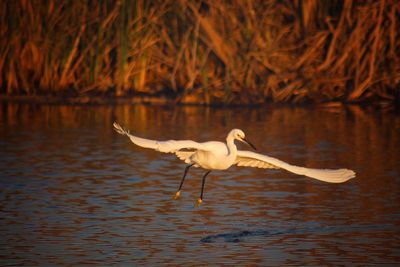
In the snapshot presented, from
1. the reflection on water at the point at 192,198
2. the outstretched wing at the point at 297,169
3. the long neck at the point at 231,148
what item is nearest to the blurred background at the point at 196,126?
the reflection on water at the point at 192,198

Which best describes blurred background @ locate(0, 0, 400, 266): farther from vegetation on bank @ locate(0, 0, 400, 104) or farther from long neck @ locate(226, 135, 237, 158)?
long neck @ locate(226, 135, 237, 158)

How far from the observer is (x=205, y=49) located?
2561 centimetres

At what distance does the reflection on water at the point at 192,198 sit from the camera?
10.7m

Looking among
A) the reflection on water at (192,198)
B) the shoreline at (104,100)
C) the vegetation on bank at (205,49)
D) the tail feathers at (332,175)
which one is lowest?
the reflection on water at (192,198)

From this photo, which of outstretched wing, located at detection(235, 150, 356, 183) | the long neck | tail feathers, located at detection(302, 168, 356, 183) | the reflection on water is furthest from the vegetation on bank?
tail feathers, located at detection(302, 168, 356, 183)

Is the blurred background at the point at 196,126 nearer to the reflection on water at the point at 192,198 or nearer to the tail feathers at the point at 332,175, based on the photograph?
the reflection on water at the point at 192,198

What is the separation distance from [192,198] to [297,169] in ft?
8.94

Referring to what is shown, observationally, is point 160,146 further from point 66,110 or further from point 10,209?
point 66,110

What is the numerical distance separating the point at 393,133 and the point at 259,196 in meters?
7.25

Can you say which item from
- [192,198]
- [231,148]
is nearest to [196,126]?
[192,198]

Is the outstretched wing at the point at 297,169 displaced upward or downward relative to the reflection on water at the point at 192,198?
upward

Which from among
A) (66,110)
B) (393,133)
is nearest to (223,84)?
(66,110)

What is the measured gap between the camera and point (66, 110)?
25297mm

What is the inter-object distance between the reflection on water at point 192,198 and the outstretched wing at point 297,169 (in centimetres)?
54
